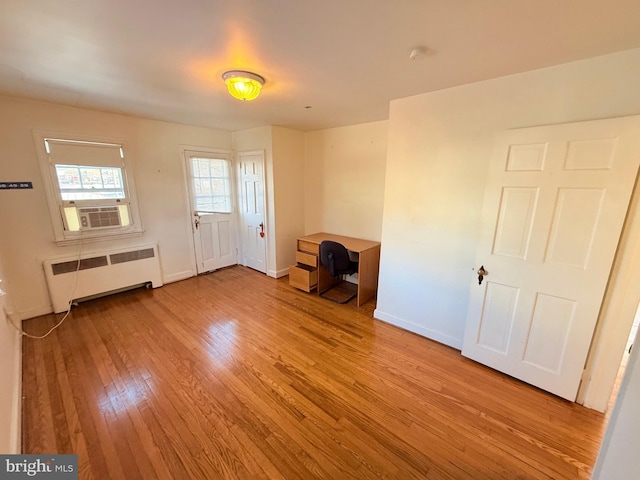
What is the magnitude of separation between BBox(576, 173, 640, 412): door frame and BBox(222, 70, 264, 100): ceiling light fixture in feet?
8.68

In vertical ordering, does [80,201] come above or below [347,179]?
below

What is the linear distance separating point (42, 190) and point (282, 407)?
351 centimetres

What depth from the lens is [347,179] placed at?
152 inches

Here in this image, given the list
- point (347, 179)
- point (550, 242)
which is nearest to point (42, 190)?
point (347, 179)

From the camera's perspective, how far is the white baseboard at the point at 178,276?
3.97m

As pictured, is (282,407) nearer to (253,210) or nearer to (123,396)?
(123,396)

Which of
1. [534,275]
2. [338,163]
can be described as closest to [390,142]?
[338,163]

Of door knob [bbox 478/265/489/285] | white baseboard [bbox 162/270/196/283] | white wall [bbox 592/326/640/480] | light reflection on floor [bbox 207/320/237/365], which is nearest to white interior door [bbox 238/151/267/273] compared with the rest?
white baseboard [bbox 162/270/196/283]

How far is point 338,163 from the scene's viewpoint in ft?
12.9

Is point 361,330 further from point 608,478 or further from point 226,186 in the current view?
point 226,186

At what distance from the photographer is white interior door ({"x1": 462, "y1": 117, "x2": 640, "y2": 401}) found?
162 cm

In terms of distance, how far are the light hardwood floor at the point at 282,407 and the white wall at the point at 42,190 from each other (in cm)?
71

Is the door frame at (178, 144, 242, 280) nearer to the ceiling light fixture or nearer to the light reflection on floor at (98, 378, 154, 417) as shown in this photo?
the ceiling light fixture

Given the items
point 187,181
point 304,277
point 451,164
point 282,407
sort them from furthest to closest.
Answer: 1. point 187,181
2. point 304,277
3. point 451,164
4. point 282,407
